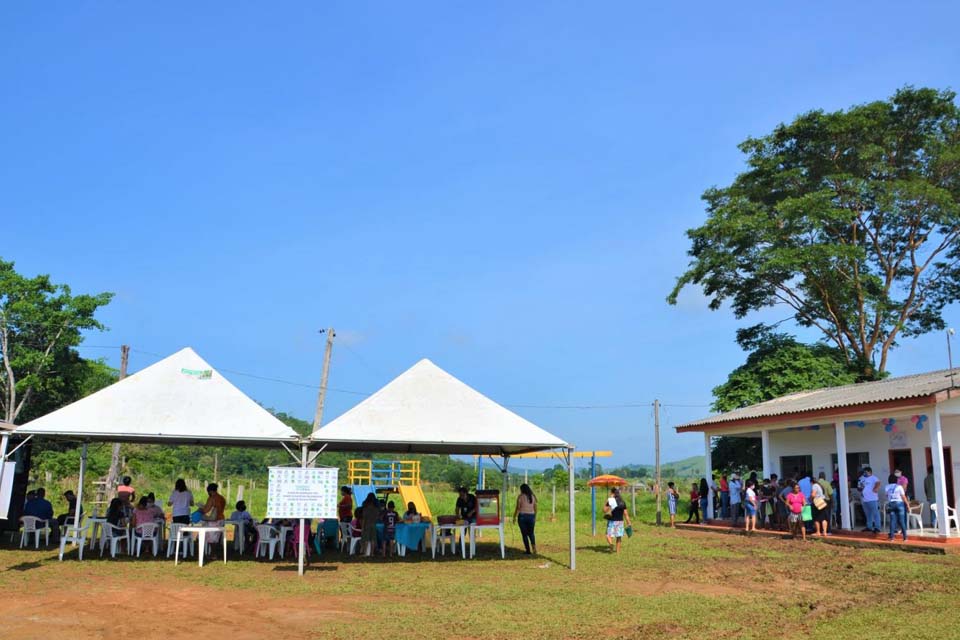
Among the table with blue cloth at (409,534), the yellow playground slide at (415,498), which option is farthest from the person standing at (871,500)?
the yellow playground slide at (415,498)

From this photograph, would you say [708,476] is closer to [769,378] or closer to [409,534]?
[769,378]

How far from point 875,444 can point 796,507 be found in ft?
10.3

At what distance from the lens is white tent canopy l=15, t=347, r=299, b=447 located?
40.6 ft

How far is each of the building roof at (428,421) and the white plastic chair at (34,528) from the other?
Result: 21.4 feet

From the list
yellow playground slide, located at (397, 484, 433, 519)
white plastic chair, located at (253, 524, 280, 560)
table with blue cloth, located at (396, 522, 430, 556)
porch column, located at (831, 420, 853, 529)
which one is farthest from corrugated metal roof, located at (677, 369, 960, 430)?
white plastic chair, located at (253, 524, 280, 560)

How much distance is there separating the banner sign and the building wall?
1175 centimetres

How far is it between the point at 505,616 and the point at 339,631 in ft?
6.15

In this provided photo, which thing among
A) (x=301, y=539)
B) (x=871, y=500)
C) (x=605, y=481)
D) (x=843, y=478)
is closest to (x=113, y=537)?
(x=301, y=539)

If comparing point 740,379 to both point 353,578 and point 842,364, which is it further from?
point 353,578

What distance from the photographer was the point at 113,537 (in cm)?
1350

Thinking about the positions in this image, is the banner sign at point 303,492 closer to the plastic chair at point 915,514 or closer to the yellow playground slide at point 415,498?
the yellow playground slide at point 415,498

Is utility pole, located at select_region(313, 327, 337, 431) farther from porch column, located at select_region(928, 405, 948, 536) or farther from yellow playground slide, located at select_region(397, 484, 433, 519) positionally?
porch column, located at select_region(928, 405, 948, 536)

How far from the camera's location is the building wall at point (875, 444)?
16.7 meters

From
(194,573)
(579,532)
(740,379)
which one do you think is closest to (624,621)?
(194,573)
